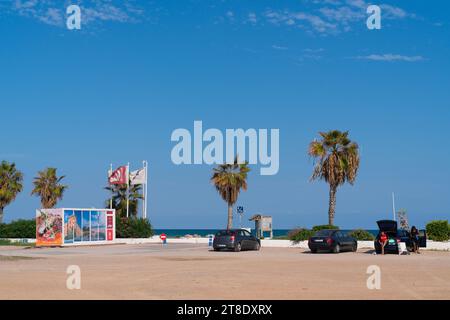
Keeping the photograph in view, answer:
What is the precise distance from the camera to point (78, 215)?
144 ft

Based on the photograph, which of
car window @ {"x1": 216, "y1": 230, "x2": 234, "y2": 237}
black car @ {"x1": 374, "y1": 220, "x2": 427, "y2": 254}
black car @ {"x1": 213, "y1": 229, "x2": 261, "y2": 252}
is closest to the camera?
black car @ {"x1": 374, "y1": 220, "x2": 427, "y2": 254}

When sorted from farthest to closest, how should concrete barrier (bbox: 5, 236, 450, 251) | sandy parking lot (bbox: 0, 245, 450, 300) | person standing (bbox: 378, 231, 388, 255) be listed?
concrete barrier (bbox: 5, 236, 450, 251) → person standing (bbox: 378, 231, 388, 255) → sandy parking lot (bbox: 0, 245, 450, 300)

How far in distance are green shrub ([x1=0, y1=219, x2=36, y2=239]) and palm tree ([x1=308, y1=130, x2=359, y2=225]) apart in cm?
2656

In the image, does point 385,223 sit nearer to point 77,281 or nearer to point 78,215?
point 77,281

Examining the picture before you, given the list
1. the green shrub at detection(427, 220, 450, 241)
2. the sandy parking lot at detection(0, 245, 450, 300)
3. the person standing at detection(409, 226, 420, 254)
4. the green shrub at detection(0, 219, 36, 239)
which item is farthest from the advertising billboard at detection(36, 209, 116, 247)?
the green shrub at detection(427, 220, 450, 241)

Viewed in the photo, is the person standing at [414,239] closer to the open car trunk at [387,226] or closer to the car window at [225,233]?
the open car trunk at [387,226]

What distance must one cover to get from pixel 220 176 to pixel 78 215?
17347 millimetres

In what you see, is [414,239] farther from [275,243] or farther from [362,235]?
[275,243]

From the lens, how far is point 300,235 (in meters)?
42.2

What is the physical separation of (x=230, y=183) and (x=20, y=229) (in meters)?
19.7

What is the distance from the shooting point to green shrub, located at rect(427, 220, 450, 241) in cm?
3912

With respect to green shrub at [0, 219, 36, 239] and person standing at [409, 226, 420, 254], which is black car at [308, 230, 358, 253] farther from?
green shrub at [0, 219, 36, 239]

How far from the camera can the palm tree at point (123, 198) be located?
5762 cm
